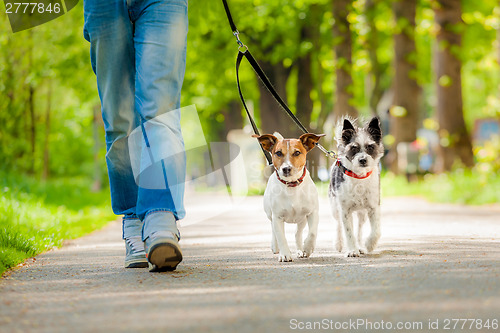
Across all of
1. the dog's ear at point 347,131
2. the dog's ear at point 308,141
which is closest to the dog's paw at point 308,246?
the dog's ear at point 308,141

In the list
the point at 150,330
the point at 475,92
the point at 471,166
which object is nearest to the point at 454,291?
the point at 150,330

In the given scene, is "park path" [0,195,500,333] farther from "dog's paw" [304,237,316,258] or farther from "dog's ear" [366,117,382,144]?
"dog's ear" [366,117,382,144]

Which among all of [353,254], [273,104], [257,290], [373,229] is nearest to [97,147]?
[273,104]

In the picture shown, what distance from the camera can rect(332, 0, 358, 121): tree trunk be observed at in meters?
19.9

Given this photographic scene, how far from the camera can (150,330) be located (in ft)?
9.88

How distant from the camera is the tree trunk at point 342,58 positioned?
782 inches

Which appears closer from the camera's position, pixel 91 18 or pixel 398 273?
pixel 398 273

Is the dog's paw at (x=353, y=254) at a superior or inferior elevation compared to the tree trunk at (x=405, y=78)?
inferior

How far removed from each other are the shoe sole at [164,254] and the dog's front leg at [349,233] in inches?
63.7

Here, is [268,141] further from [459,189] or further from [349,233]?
[459,189]

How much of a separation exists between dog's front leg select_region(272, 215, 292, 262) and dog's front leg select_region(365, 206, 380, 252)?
27.8 inches

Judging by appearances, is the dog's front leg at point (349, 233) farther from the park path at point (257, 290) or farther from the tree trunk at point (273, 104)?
the tree trunk at point (273, 104)

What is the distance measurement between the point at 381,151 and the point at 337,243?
2.79ft

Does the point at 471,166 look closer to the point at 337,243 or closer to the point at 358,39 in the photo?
the point at 358,39
